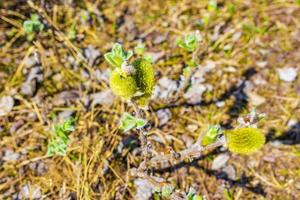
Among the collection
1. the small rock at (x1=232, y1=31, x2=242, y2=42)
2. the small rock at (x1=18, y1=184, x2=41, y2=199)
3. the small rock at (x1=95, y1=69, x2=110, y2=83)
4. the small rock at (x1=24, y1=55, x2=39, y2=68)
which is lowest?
the small rock at (x1=18, y1=184, x2=41, y2=199)

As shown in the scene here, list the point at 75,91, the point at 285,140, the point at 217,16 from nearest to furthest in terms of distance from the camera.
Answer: the point at 285,140 < the point at 75,91 < the point at 217,16

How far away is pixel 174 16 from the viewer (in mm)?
2709

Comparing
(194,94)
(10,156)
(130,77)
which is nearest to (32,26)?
(10,156)

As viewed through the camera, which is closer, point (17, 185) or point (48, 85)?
point (17, 185)

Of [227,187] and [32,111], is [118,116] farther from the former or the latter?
[227,187]

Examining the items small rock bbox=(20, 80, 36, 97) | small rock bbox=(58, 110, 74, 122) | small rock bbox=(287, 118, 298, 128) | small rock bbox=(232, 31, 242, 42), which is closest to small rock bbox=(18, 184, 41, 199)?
small rock bbox=(58, 110, 74, 122)

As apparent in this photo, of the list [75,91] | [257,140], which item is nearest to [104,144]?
[75,91]

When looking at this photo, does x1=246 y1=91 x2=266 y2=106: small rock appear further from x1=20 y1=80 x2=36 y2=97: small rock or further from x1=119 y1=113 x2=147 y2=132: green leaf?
x1=20 y1=80 x2=36 y2=97: small rock

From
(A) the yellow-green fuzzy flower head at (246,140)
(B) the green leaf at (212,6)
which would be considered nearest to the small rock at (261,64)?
(B) the green leaf at (212,6)

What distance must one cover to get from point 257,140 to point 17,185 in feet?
3.86

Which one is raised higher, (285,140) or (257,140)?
(257,140)

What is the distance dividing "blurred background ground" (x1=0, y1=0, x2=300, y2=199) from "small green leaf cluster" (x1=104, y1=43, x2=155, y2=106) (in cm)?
67

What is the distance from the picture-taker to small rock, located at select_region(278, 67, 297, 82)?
239cm

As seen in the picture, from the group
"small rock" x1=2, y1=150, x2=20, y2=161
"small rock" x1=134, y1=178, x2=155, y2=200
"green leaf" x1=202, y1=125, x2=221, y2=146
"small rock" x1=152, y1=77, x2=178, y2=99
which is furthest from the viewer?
"small rock" x1=152, y1=77, x2=178, y2=99
